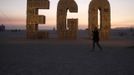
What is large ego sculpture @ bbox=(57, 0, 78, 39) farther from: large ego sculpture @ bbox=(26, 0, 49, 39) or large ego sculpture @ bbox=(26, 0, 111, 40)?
large ego sculpture @ bbox=(26, 0, 49, 39)

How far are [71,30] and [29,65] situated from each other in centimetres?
1840

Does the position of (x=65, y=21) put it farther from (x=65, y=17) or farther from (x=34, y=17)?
(x=34, y=17)

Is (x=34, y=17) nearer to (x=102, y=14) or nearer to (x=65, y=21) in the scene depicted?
(x=65, y=21)

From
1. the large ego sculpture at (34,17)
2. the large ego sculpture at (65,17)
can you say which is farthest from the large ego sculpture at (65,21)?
the large ego sculpture at (34,17)

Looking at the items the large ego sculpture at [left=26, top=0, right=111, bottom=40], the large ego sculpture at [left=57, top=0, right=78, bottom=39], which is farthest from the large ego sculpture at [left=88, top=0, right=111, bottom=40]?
the large ego sculpture at [left=57, top=0, right=78, bottom=39]

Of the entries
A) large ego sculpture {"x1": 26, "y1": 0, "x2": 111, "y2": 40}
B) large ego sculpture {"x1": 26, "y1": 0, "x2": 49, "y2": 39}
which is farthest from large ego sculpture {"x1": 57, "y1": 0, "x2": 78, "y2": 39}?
large ego sculpture {"x1": 26, "y1": 0, "x2": 49, "y2": 39}

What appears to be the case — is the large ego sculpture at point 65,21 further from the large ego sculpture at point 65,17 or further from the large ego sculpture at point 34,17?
the large ego sculpture at point 34,17

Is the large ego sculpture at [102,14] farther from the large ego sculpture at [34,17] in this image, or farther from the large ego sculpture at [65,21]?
the large ego sculpture at [34,17]

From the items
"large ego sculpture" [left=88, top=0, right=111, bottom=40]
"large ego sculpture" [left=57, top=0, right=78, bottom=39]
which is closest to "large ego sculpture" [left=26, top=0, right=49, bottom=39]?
"large ego sculpture" [left=57, top=0, right=78, bottom=39]

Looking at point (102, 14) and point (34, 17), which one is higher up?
point (102, 14)

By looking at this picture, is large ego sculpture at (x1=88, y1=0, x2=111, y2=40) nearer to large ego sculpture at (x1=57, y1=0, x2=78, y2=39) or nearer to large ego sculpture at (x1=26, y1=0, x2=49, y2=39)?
large ego sculpture at (x1=57, y1=0, x2=78, y2=39)

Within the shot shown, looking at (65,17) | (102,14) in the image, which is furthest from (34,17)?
(102,14)

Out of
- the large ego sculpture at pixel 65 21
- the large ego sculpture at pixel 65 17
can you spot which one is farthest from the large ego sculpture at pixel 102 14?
the large ego sculpture at pixel 65 21

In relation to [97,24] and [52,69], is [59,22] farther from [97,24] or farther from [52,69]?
[52,69]
